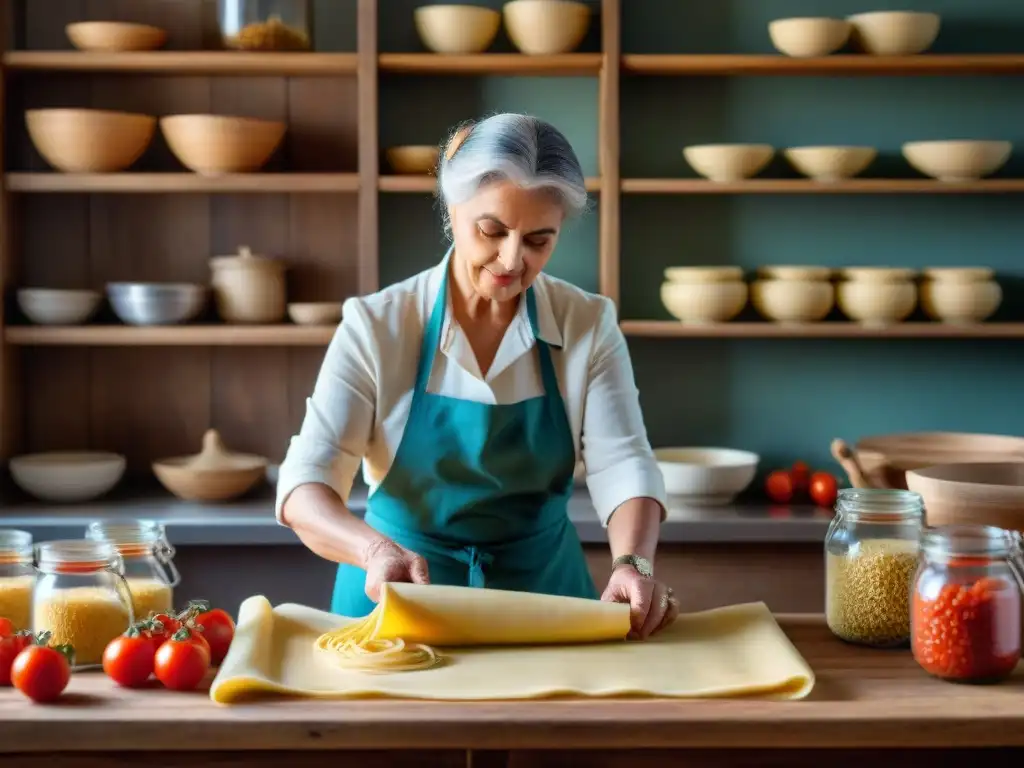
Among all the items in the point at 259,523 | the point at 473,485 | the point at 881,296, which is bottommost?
the point at 259,523

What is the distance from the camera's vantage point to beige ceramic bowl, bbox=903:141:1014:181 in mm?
3551

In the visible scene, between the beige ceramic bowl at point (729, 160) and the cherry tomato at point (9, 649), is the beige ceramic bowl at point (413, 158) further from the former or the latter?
the cherry tomato at point (9, 649)

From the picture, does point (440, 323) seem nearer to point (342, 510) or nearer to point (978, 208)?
point (342, 510)

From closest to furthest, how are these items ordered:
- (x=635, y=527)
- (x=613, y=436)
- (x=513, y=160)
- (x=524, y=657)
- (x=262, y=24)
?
(x=524, y=657) < (x=513, y=160) < (x=635, y=527) < (x=613, y=436) < (x=262, y=24)

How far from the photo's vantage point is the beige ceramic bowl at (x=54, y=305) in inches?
140

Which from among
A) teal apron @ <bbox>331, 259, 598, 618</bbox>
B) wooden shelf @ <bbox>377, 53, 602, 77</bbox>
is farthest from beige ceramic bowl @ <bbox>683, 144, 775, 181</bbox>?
teal apron @ <bbox>331, 259, 598, 618</bbox>

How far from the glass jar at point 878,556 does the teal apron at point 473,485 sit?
0.64 metres

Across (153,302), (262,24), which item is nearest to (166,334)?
(153,302)

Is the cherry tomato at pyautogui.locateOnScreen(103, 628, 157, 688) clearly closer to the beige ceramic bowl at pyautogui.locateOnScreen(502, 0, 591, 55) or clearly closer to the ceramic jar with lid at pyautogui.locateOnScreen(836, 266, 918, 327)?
the beige ceramic bowl at pyautogui.locateOnScreen(502, 0, 591, 55)

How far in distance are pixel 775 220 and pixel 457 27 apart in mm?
1115

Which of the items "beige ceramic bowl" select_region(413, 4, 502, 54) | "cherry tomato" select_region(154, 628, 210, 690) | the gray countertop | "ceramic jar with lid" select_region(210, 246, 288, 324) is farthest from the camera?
"ceramic jar with lid" select_region(210, 246, 288, 324)

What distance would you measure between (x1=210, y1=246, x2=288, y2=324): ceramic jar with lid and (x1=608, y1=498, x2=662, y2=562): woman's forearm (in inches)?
69.9

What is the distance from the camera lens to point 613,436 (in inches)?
86.7

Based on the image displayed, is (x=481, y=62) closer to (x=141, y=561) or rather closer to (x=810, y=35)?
(x=810, y=35)
